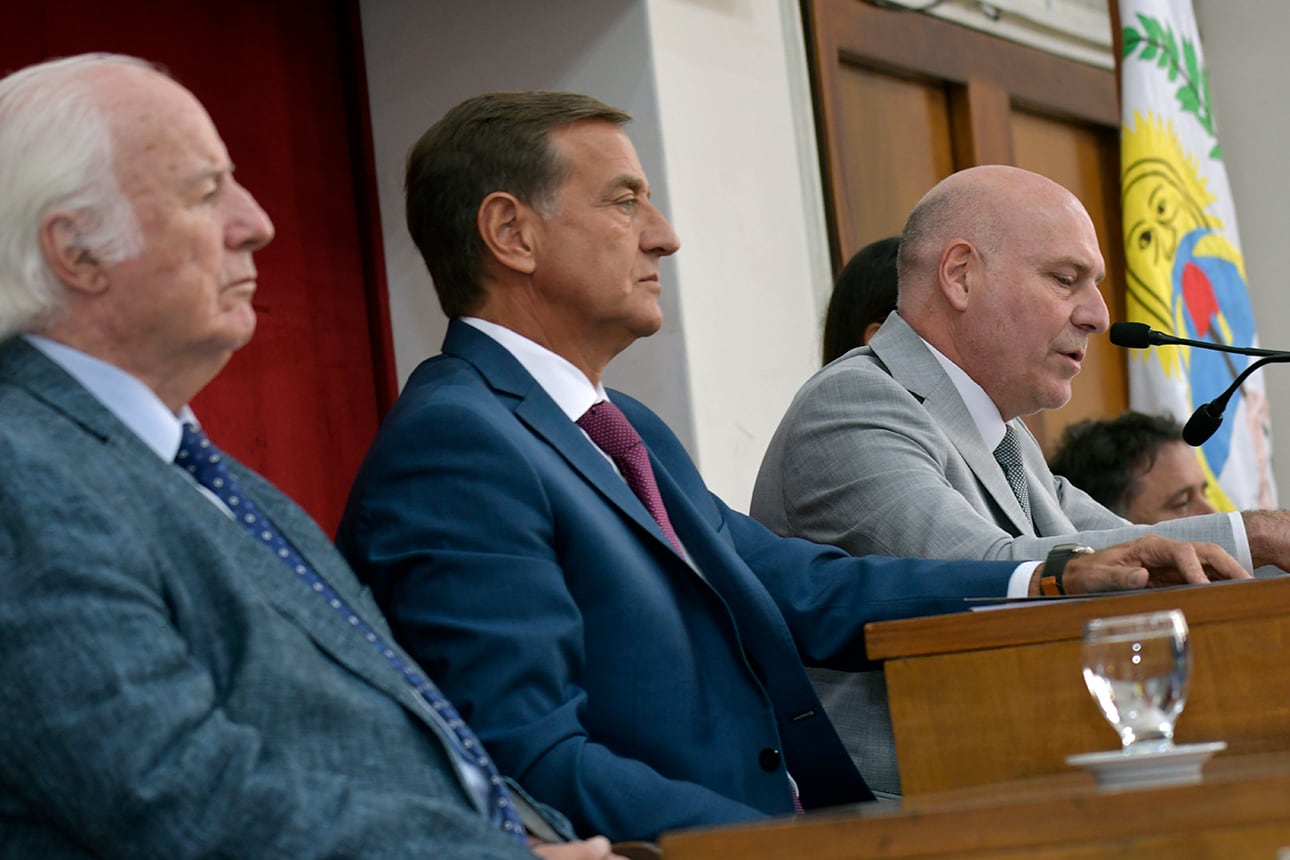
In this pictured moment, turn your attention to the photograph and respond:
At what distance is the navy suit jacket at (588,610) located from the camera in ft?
5.86

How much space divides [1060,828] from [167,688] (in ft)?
2.13

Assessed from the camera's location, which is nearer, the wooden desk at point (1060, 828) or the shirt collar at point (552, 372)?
the wooden desk at point (1060, 828)

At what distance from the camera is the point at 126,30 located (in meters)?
3.29

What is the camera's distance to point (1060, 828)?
45.4 inches

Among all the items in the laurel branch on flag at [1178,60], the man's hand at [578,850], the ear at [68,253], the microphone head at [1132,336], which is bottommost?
the man's hand at [578,850]

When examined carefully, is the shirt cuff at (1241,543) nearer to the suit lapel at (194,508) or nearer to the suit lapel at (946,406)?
the suit lapel at (946,406)

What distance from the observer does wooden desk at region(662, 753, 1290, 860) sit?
1127 mm

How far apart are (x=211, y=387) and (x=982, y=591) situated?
1.68 metres

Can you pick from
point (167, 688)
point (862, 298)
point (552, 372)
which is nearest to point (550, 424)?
point (552, 372)

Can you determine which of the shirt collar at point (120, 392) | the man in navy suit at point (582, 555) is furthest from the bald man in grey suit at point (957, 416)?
the shirt collar at point (120, 392)

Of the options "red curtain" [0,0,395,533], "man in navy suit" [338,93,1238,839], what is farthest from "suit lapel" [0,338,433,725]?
"red curtain" [0,0,395,533]

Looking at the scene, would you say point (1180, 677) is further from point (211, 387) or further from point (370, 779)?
point (211, 387)

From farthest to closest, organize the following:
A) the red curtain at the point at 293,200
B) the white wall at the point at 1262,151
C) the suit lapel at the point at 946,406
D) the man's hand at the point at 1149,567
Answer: the white wall at the point at 1262,151, the red curtain at the point at 293,200, the suit lapel at the point at 946,406, the man's hand at the point at 1149,567

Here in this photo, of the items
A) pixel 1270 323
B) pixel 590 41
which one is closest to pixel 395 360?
pixel 590 41
